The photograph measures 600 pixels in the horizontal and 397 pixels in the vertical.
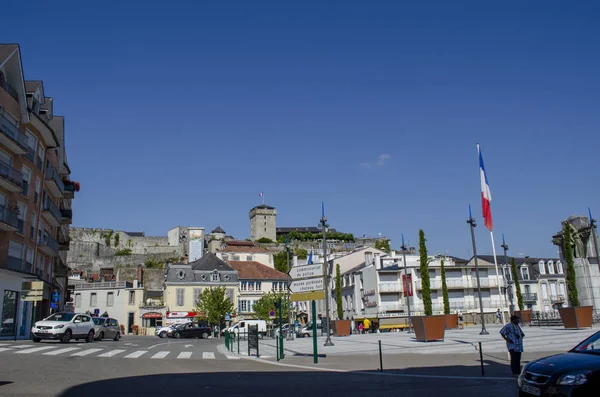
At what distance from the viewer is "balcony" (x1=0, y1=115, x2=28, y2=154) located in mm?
29500

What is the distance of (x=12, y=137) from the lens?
100 ft

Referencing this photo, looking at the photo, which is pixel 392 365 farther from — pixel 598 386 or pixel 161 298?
pixel 161 298

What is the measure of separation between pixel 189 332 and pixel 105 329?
13.2 metres

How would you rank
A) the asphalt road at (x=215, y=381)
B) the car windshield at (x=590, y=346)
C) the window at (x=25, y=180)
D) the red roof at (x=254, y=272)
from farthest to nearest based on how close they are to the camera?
the red roof at (x=254, y=272) → the window at (x=25, y=180) → the asphalt road at (x=215, y=381) → the car windshield at (x=590, y=346)

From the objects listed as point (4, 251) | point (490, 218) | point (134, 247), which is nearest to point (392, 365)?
point (490, 218)

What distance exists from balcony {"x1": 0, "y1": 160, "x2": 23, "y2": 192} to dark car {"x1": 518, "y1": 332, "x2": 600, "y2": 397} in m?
30.1

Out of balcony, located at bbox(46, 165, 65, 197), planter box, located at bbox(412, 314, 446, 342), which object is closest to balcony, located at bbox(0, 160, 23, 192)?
balcony, located at bbox(46, 165, 65, 197)

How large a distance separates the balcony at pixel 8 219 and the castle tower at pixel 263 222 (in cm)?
11934

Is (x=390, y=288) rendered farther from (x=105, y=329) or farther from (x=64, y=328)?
(x=64, y=328)

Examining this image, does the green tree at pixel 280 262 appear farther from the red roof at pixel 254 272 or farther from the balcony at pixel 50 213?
the balcony at pixel 50 213

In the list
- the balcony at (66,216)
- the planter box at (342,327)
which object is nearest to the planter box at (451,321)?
the planter box at (342,327)

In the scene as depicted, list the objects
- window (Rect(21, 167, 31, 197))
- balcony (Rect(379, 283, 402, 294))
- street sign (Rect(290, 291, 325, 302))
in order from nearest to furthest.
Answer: street sign (Rect(290, 291, 325, 302))
window (Rect(21, 167, 31, 197))
balcony (Rect(379, 283, 402, 294))

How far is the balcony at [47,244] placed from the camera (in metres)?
36.9

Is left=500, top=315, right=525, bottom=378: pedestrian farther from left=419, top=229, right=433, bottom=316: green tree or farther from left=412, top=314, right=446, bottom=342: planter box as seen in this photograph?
left=419, top=229, right=433, bottom=316: green tree
